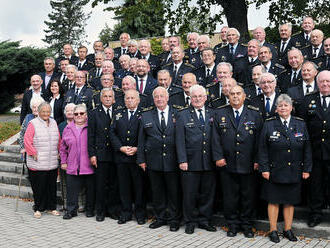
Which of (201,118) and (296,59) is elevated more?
(296,59)

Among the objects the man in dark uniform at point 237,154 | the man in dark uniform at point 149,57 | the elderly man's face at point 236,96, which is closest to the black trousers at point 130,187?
the man in dark uniform at point 237,154

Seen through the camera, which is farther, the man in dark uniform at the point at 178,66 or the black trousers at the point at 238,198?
the man in dark uniform at the point at 178,66

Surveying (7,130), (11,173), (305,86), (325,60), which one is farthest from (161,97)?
(7,130)

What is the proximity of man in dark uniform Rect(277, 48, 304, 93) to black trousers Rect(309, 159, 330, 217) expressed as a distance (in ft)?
5.14

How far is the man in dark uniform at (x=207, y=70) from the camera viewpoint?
798 centimetres

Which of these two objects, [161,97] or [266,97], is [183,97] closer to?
[161,97]

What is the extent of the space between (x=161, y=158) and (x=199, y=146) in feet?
2.07

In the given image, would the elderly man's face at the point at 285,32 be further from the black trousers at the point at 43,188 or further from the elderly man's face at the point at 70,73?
the black trousers at the point at 43,188

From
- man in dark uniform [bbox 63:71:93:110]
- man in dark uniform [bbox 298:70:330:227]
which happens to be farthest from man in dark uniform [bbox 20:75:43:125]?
man in dark uniform [bbox 298:70:330:227]

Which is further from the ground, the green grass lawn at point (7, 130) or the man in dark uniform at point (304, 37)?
the man in dark uniform at point (304, 37)

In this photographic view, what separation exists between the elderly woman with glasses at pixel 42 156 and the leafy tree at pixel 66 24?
50737mm

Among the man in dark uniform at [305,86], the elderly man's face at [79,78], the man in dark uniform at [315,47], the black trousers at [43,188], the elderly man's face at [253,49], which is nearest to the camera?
the man in dark uniform at [305,86]

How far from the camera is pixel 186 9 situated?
19.8m

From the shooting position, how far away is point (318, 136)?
5.80 metres
